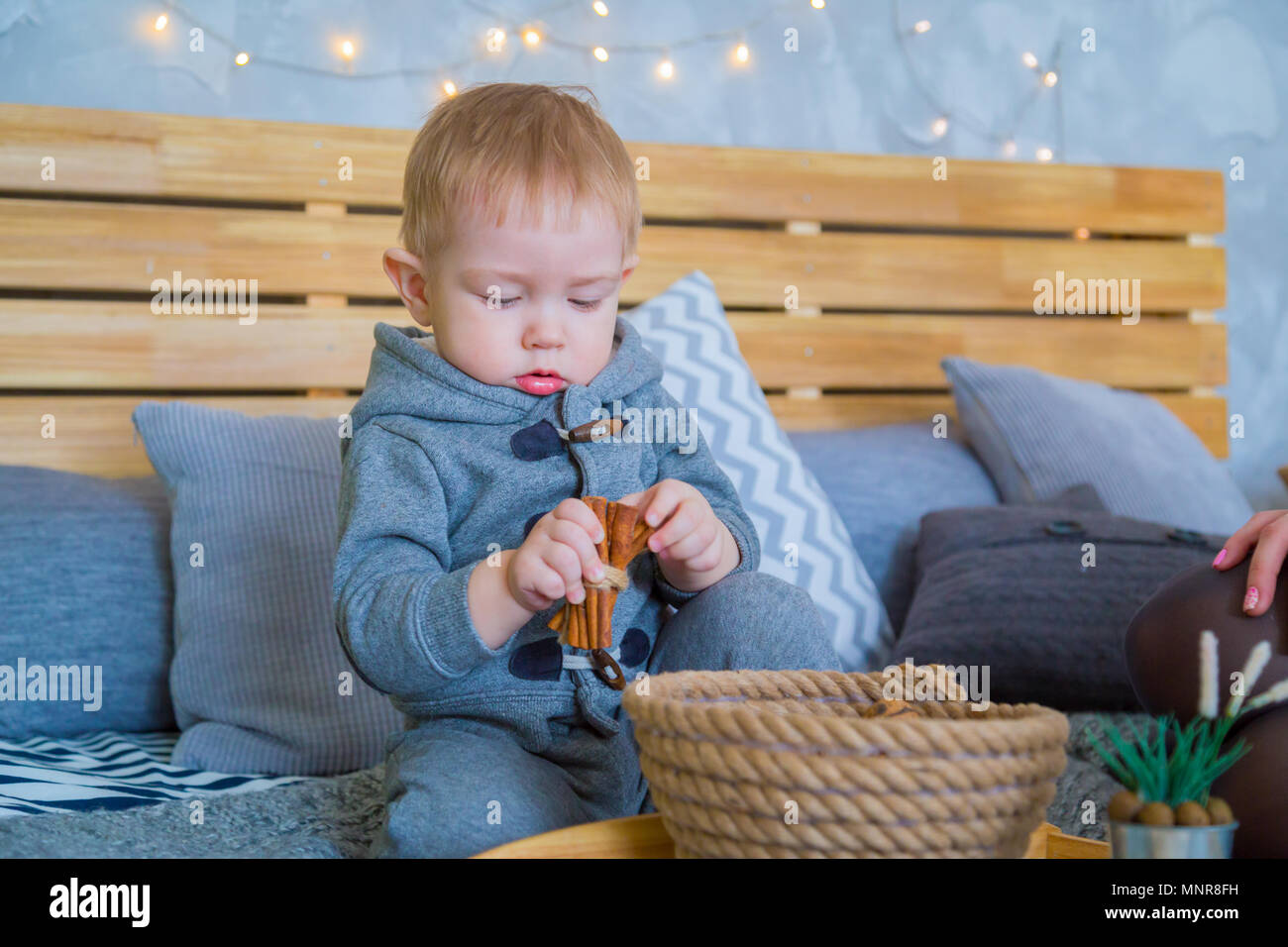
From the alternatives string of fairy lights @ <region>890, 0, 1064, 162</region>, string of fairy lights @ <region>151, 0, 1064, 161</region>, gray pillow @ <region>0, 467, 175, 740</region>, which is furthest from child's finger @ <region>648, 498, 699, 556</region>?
string of fairy lights @ <region>890, 0, 1064, 162</region>

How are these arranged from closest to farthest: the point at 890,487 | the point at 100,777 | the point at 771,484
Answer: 1. the point at 100,777
2. the point at 771,484
3. the point at 890,487

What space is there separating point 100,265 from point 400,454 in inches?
43.5

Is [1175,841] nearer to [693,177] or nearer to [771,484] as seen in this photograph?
[771,484]

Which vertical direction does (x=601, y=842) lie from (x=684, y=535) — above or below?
below

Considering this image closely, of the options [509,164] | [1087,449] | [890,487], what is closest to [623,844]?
[509,164]

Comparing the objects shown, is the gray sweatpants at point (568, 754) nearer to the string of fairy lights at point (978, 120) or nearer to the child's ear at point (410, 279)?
the child's ear at point (410, 279)

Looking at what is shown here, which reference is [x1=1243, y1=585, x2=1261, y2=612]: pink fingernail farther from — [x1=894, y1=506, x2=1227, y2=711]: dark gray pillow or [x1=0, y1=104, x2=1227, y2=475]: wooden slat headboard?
[x1=0, y1=104, x2=1227, y2=475]: wooden slat headboard

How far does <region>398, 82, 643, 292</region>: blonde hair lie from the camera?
3.03 feet

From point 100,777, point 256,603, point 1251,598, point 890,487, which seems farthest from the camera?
point 890,487

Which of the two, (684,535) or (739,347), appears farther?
(739,347)

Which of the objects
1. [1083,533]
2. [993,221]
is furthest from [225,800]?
[993,221]

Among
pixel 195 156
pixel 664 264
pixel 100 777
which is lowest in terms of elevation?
pixel 100 777

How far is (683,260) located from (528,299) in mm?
1137

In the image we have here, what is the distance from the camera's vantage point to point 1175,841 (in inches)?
21.3
